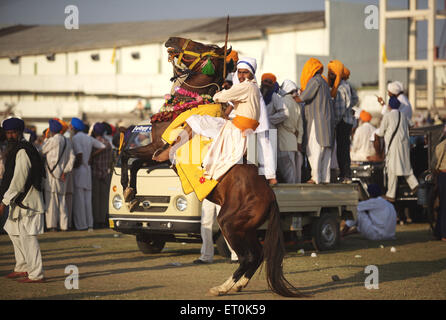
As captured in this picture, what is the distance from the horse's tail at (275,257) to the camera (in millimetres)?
8258

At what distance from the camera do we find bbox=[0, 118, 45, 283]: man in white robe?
942 cm

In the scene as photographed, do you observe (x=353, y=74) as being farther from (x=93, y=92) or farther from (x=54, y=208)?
(x=54, y=208)

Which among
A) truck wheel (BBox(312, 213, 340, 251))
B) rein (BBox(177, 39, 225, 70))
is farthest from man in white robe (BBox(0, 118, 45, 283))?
truck wheel (BBox(312, 213, 340, 251))

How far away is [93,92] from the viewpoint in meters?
43.6

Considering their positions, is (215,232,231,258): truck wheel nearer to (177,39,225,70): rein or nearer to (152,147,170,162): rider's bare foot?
(152,147,170,162): rider's bare foot

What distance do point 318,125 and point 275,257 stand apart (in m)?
5.13

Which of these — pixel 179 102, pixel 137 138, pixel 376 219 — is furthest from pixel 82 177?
pixel 179 102

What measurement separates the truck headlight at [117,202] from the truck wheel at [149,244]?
2.13 feet

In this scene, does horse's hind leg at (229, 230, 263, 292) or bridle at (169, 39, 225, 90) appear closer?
horse's hind leg at (229, 230, 263, 292)

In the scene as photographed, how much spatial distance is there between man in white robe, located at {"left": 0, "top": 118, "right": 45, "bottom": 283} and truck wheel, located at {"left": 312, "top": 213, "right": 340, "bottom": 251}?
537 centimetres

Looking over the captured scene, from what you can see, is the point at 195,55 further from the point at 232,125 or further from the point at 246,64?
the point at 232,125

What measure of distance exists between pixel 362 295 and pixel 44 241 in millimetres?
7986

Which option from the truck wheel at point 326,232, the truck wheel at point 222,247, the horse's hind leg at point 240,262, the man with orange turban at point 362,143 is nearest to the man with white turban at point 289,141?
the truck wheel at point 326,232
